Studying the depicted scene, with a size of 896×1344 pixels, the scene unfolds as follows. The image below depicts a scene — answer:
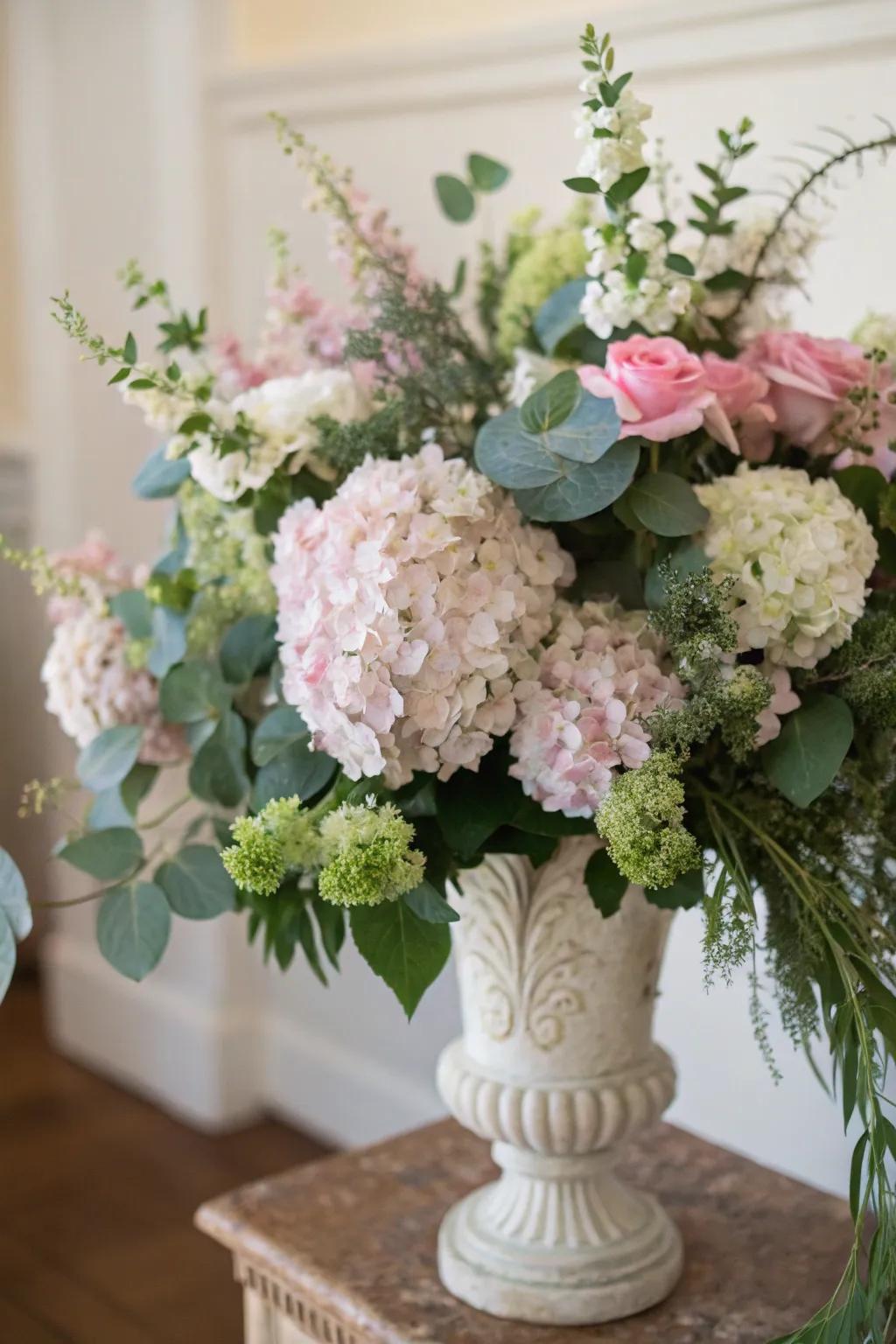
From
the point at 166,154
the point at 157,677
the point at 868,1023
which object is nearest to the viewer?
the point at 868,1023

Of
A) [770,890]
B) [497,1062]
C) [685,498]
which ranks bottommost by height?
[497,1062]

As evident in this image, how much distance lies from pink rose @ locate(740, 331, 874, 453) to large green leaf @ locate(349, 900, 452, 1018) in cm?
40

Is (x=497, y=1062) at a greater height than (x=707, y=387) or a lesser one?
lesser

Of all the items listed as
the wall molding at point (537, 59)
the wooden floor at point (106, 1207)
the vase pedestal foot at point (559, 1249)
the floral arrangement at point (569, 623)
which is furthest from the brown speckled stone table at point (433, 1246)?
the wall molding at point (537, 59)

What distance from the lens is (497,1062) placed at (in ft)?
3.54

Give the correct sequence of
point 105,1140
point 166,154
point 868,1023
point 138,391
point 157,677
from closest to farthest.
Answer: point 868,1023, point 138,391, point 157,677, point 166,154, point 105,1140

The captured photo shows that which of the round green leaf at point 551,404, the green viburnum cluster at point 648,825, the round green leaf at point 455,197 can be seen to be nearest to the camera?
the green viburnum cluster at point 648,825

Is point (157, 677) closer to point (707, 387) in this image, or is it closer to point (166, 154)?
point (707, 387)

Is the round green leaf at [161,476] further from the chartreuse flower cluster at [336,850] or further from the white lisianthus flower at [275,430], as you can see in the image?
the chartreuse flower cluster at [336,850]

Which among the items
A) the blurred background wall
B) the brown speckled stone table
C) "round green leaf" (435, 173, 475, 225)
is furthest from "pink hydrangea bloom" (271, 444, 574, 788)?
the blurred background wall

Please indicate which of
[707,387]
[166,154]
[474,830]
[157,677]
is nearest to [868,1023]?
[474,830]

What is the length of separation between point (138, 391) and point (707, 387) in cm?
37

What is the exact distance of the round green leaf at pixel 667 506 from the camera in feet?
2.98

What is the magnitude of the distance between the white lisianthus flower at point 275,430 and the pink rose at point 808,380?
11.1 inches
